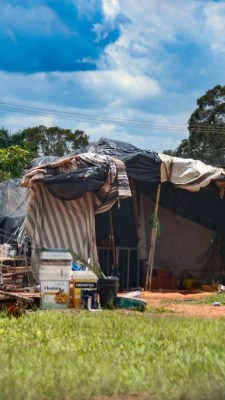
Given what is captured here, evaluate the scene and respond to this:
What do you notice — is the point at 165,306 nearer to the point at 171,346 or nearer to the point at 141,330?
the point at 141,330

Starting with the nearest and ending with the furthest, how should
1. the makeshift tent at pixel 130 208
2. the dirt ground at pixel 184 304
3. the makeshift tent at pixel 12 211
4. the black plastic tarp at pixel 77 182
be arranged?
the dirt ground at pixel 184 304, the black plastic tarp at pixel 77 182, the makeshift tent at pixel 130 208, the makeshift tent at pixel 12 211

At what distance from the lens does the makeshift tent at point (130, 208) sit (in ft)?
61.2

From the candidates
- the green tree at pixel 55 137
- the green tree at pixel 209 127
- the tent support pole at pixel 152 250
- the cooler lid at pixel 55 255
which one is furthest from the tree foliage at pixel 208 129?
A: the cooler lid at pixel 55 255

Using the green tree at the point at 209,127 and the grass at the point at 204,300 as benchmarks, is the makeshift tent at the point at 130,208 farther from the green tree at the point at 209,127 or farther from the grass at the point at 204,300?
the green tree at the point at 209,127

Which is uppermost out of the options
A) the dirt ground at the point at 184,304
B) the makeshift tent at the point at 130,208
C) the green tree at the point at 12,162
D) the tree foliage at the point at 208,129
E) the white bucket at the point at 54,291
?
the tree foliage at the point at 208,129

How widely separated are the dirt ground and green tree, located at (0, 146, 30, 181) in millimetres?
14059

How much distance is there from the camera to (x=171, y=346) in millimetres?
9219

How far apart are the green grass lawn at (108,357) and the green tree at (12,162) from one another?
2017 cm

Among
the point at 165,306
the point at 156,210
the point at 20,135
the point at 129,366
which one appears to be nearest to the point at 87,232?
the point at 156,210

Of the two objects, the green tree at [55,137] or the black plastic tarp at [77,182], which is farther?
the green tree at [55,137]

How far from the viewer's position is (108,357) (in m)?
8.38

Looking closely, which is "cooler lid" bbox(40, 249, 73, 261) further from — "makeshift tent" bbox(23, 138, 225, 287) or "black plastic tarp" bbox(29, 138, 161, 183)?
"black plastic tarp" bbox(29, 138, 161, 183)

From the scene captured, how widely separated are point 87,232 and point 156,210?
7.03 feet

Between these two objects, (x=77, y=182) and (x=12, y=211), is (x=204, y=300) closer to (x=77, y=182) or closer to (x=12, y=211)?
(x=77, y=182)
